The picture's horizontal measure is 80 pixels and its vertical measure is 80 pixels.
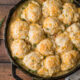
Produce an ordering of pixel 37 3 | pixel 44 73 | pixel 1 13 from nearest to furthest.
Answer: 1. pixel 44 73
2. pixel 37 3
3. pixel 1 13

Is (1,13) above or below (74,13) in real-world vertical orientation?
below

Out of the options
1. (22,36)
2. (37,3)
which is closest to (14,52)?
(22,36)

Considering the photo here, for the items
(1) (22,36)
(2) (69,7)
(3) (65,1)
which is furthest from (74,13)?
(1) (22,36)

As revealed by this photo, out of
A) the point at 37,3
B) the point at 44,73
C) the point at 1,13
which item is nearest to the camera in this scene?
the point at 44,73

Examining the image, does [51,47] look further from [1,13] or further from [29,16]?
[1,13]

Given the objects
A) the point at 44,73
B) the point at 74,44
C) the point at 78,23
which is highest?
the point at 78,23

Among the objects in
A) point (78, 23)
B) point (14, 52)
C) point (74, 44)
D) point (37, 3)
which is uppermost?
point (37, 3)

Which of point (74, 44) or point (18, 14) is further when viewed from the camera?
point (18, 14)

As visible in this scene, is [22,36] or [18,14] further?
[18,14]

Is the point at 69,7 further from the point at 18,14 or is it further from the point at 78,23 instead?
the point at 18,14
